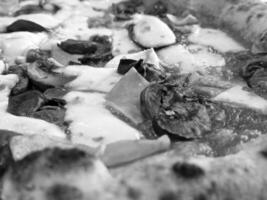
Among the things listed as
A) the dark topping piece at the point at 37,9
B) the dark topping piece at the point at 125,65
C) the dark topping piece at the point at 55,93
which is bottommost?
the dark topping piece at the point at 37,9

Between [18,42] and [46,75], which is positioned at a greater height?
[46,75]

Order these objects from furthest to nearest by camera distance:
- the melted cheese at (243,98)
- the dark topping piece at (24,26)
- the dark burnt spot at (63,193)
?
the dark topping piece at (24,26) < the melted cheese at (243,98) < the dark burnt spot at (63,193)

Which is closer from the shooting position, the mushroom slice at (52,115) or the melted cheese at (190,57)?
the mushroom slice at (52,115)

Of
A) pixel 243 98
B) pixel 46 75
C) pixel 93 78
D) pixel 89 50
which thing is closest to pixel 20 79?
pixel 46 75

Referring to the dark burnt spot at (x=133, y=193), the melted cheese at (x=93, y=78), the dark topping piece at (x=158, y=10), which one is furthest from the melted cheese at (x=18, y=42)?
the dark burnt spot at (x=133, y=193)

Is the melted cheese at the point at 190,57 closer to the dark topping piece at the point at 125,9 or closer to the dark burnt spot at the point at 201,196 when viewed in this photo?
the dark topping piece at the point at 125,9

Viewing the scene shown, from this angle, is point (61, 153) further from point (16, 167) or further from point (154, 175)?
point (154, 175)

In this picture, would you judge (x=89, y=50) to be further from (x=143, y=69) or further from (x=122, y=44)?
(x=143, y=69)

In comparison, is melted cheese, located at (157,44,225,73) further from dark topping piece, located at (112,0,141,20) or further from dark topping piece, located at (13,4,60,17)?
dark topping piece, located at (13,4,60,17)
